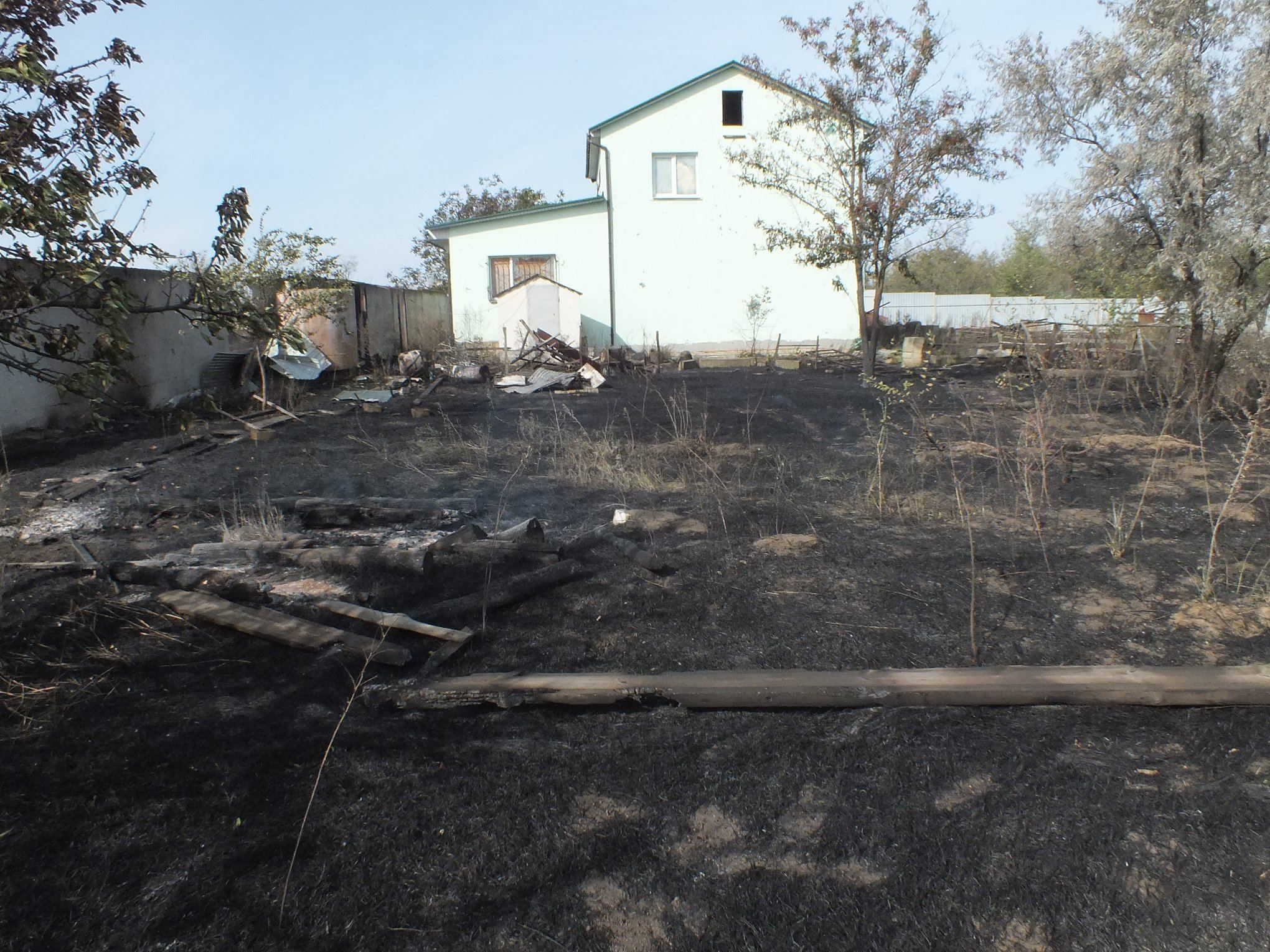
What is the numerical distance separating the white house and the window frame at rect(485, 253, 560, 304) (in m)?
0.04

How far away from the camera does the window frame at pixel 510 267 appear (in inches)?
939

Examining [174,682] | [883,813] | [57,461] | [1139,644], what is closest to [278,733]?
[174,682]

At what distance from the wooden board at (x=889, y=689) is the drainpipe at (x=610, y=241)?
67.8ft

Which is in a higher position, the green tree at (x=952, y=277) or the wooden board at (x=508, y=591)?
the green tree at (x=952, y=277)

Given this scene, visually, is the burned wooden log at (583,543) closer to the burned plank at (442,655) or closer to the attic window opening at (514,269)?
the burned plank at (442,655)

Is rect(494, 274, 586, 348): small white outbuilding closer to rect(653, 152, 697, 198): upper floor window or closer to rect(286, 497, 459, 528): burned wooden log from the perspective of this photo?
rect(653, 152, 697, 198): upper floor window

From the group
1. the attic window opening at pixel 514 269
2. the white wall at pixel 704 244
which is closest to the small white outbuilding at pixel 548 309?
the attic window opening at pixel 514 269

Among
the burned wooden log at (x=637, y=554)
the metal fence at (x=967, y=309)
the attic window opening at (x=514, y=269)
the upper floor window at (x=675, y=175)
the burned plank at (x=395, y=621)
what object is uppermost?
the upper floor window at (x=675, y=175)

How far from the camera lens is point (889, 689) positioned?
3422 millimetres

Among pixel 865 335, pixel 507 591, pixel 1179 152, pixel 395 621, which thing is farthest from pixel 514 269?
pixel 395 621

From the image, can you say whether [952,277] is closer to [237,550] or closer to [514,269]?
[514,269]

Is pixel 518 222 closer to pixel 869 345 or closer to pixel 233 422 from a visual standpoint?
pixel 869 345

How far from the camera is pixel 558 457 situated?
820 cm

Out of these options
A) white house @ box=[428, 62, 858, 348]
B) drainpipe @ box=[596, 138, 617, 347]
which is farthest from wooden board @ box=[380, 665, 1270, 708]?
white house @ box=[428, 62, 858, 348]
